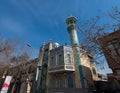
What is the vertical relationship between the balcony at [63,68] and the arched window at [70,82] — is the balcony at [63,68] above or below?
above

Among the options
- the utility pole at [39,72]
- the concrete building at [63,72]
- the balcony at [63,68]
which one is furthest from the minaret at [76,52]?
the utility pole at [39,72]

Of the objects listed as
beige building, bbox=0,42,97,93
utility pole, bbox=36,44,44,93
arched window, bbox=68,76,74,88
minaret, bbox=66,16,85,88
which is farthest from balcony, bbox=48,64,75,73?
utility pole, bbox=36,44,44,93

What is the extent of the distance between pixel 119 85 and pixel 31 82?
692 inches

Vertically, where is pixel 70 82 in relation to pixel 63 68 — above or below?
below

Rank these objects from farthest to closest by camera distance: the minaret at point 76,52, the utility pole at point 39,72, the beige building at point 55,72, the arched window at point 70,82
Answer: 1. the utility pole at point 39,72
2. the beige building at point 55,72
3. the arched window at point 70,82
4. the minaret at point 76,52

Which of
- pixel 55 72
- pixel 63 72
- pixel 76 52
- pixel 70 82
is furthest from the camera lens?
pixel 76 52

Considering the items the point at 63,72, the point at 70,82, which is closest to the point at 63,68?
the point at 63,72

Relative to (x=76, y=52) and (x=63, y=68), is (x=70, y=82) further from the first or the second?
(x=76, y=52)

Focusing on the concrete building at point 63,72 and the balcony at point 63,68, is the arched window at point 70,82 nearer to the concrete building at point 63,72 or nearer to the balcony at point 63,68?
the concrete building at point 63,72

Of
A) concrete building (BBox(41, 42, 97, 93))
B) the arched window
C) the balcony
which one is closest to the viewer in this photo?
the arched window

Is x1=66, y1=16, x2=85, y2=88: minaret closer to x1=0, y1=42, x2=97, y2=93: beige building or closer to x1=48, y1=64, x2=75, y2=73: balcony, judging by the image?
x1=0, y1=42, x2=97, y2=93: beige building

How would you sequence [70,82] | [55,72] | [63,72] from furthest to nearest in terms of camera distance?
[55,72], [63,72], [70,82]

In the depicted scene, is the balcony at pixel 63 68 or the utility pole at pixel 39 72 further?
the utility pole at pixel 39 72

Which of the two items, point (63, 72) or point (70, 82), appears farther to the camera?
point (63, 72)
